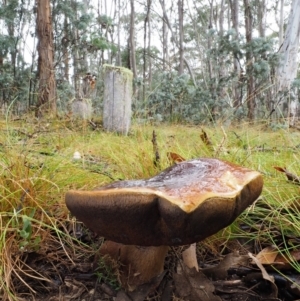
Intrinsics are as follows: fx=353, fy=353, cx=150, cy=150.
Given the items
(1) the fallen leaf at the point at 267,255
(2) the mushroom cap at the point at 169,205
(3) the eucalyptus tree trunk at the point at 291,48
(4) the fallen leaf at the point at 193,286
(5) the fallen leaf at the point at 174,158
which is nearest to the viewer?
(2) the mushroom cap at the point at 169,205

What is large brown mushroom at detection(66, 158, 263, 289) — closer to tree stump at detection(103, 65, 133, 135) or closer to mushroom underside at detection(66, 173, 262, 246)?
mushroom underside at detection(66, 173, 262, 246)

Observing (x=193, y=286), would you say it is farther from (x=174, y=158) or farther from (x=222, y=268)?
(x=174, y=158)

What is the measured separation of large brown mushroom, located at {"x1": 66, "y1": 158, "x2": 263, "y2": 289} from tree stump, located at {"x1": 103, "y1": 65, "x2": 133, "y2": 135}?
162 inches

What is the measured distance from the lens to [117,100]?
5.10 meters

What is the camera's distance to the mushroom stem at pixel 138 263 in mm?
956

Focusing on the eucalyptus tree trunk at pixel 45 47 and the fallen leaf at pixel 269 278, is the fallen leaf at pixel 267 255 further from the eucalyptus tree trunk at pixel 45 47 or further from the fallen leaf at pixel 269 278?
the eucalyptus tree trunk at pixel 45 47

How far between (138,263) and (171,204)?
0.37 metres

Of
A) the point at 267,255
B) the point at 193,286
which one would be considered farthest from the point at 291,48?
the point at 193,286

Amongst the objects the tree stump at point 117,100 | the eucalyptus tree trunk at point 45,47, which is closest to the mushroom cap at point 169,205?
the tree stump at point 117,100

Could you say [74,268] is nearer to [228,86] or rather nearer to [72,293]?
[72,293]

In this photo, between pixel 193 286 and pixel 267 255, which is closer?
pixel 193 286

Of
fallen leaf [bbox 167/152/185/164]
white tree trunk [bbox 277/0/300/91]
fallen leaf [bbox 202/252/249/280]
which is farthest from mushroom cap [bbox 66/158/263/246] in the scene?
white tree trunk [bbox 277/0/300/91]

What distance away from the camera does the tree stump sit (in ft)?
16.2

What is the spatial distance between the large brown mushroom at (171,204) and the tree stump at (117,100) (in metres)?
4.12
